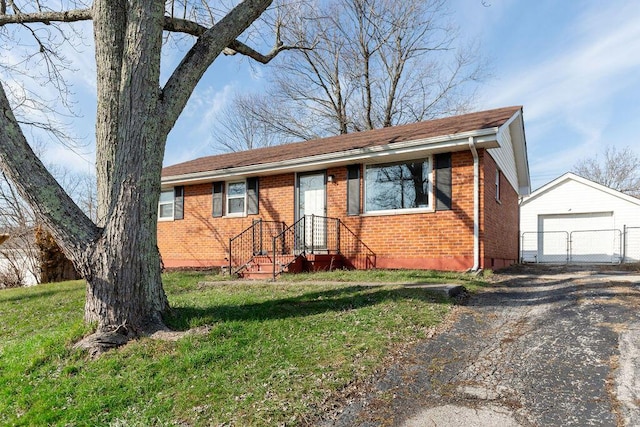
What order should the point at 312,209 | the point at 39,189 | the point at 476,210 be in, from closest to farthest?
the point at 39,189 < the point at 476,210 < the point at 312,209

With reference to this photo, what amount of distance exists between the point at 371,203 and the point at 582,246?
40.9 feet

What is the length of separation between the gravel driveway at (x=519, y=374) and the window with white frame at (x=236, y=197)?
830cm

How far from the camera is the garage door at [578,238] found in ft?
56.8

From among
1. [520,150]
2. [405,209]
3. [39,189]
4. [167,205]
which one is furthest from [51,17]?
[520,150]

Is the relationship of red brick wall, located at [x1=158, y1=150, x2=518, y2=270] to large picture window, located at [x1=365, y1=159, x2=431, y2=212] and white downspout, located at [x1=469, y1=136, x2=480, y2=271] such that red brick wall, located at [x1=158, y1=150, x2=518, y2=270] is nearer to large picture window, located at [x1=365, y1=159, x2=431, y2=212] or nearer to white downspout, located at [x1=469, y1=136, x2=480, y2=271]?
white downspout, located at [x1=469, y1=136, x2=480, y2=271]

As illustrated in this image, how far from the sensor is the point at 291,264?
9719 millimetres

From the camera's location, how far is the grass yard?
125 inches

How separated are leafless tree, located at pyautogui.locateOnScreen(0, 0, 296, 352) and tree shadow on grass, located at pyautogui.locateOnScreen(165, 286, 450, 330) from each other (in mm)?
402

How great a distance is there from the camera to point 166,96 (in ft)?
16.4

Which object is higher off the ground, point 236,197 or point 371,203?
point 236,197

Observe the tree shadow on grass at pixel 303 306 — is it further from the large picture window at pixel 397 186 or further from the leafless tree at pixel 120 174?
the large picture window at pixel 397 186

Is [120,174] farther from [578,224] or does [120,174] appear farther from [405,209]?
[578,224]

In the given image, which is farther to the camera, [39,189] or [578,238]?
[578,238]

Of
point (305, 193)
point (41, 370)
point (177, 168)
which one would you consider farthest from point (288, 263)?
point (177, 168)
